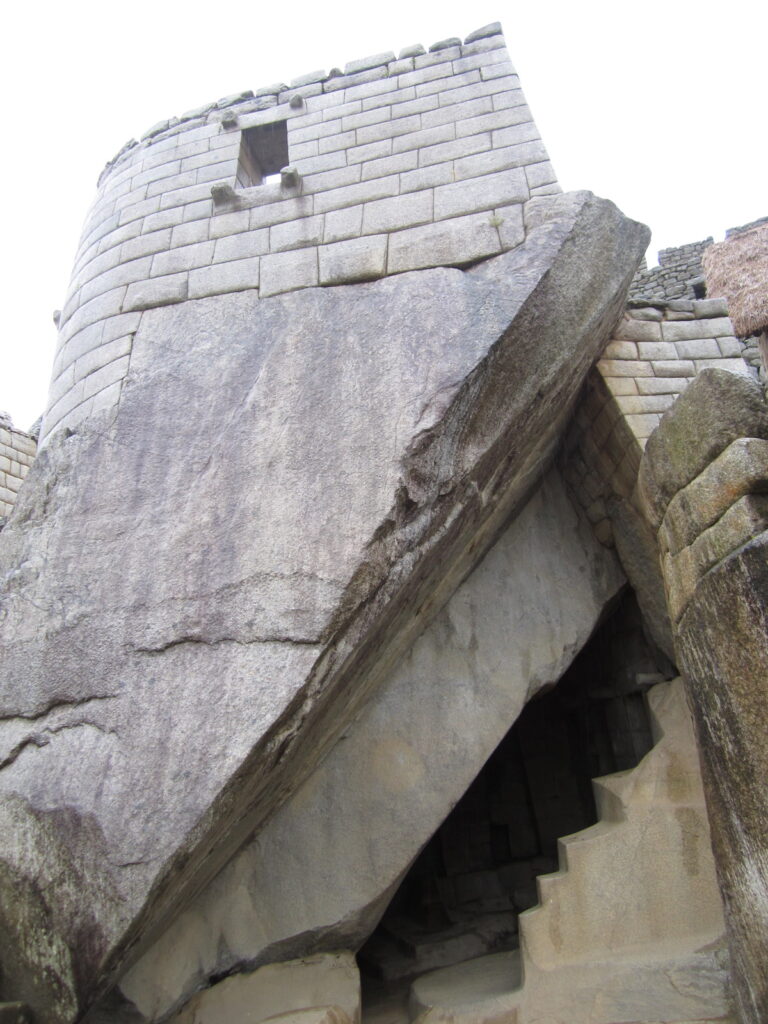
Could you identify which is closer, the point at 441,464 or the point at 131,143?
the point at 441,464

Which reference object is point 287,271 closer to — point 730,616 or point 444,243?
point 444,243

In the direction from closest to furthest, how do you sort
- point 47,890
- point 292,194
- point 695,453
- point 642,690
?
point 695,453 → point 47,890 → point 292,194 → point 642,690

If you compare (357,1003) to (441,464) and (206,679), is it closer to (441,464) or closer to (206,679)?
(206,679)

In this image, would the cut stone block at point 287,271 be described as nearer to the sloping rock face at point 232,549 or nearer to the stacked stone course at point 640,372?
the sloping rock face at point 232,549

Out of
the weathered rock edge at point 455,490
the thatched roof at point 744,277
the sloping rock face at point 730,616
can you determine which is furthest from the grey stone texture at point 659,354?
the sloping rock face at point 730,616

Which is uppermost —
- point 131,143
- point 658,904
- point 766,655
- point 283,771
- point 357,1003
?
point 131,143

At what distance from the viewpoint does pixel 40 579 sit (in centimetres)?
288

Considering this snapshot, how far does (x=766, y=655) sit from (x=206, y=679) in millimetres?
1705

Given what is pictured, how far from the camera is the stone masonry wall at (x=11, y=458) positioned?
761cm

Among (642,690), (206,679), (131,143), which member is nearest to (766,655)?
(206,679)

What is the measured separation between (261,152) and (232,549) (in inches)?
110

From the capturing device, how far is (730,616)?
1.97 meters

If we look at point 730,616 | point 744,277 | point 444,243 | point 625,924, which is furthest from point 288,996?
point 744,277

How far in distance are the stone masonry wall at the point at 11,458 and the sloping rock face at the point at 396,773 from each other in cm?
527
